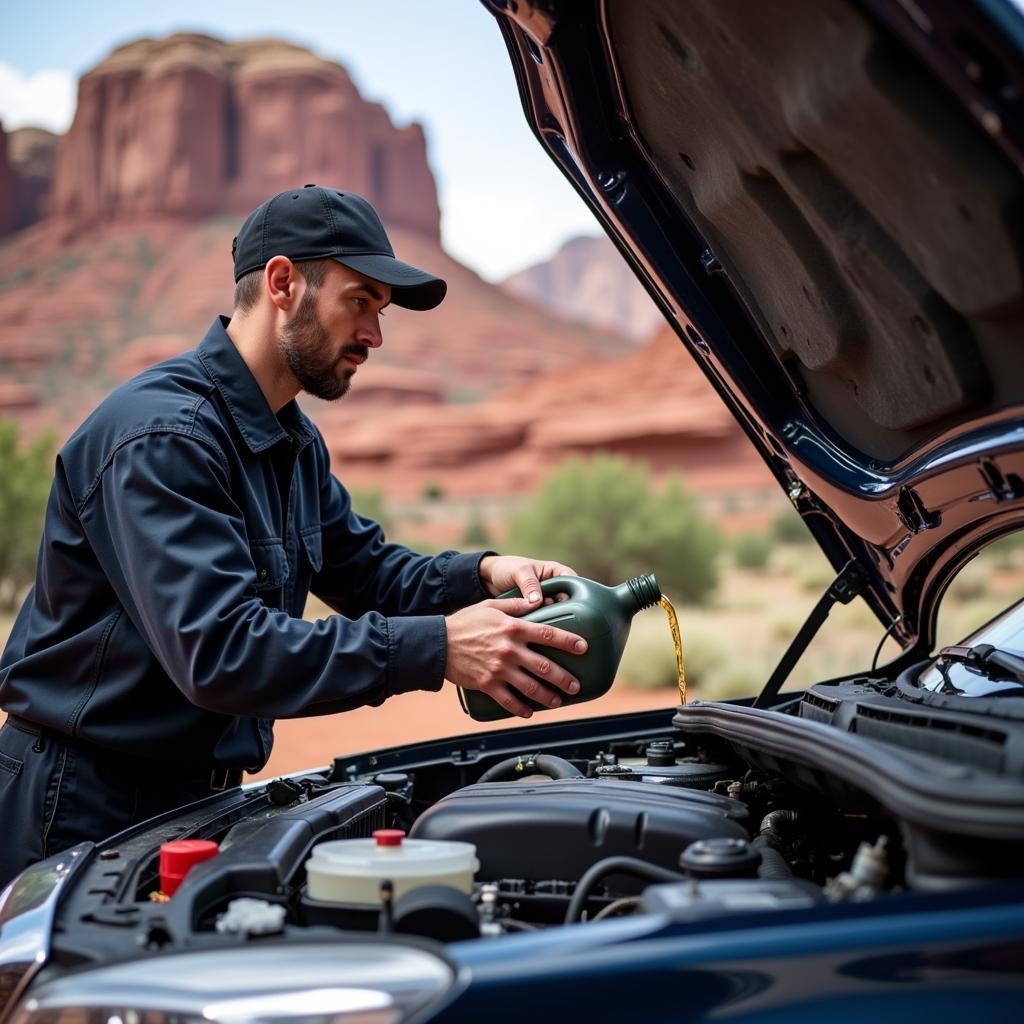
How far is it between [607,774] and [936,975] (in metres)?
1.34

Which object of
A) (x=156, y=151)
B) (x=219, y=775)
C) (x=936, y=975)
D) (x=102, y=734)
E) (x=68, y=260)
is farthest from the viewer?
(x=156, y=151)

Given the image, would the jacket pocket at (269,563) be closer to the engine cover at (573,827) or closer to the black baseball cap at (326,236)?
the black baseball cap at (326,236)

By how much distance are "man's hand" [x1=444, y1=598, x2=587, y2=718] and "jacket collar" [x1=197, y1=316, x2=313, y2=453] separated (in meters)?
0.72

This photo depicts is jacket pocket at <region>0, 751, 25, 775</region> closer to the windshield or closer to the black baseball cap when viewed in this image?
the black baseball cap

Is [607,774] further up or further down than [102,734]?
further down

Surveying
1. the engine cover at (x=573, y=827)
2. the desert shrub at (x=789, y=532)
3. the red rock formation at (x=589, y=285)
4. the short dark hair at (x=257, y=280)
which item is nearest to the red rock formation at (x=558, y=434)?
the desert shrub at (x=789, y=532)

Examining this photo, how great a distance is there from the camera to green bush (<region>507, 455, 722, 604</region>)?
2291cm

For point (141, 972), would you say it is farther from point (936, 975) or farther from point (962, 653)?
point (962, 653)

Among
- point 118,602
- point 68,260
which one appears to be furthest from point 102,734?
point 68,260

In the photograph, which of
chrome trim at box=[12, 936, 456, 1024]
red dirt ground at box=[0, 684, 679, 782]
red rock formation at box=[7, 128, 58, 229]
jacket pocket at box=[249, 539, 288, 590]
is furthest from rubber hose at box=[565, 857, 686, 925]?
red rock formation at box=[7, 128, 58, 229]

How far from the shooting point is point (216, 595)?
2258 millimetres

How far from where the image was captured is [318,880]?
1.82 m

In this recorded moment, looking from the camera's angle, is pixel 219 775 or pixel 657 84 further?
pixel 219 775

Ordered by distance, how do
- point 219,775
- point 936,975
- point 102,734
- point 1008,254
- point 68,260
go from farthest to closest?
point 68,260 < point 219,775 < point 102,734 < point 1008,254 < point 936,975
